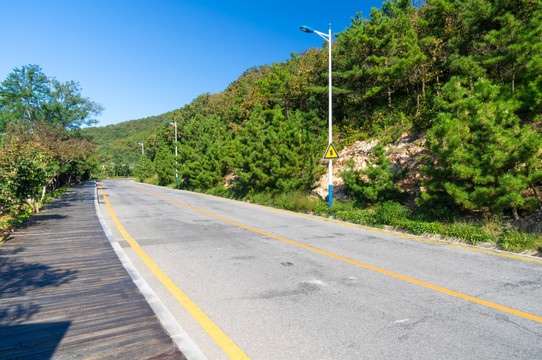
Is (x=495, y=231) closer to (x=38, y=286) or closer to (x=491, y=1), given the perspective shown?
(x=38, y=286)

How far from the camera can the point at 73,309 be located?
3891 millimetres

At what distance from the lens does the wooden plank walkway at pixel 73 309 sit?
3011mm

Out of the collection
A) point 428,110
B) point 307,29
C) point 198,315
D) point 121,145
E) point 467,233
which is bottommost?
point 198,315

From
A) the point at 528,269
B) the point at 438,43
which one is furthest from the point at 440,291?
the point at 438,43

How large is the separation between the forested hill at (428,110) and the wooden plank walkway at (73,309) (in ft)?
27.6

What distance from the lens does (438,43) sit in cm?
1827

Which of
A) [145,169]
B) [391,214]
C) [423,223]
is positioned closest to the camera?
[423,223]

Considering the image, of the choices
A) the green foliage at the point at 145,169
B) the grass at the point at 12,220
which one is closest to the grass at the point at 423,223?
the grass at the point at 12,220

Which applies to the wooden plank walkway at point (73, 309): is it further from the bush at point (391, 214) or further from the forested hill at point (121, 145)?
the forested hill at point (121, 145)

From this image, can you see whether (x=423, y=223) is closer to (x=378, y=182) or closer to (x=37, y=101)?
(x=378, y=182)

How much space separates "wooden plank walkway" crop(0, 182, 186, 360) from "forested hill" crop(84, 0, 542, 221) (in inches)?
331

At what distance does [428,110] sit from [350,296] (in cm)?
1536

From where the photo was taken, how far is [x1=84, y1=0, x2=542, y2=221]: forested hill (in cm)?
831

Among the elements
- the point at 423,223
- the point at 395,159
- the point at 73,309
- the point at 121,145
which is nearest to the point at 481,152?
the point at 423,223
